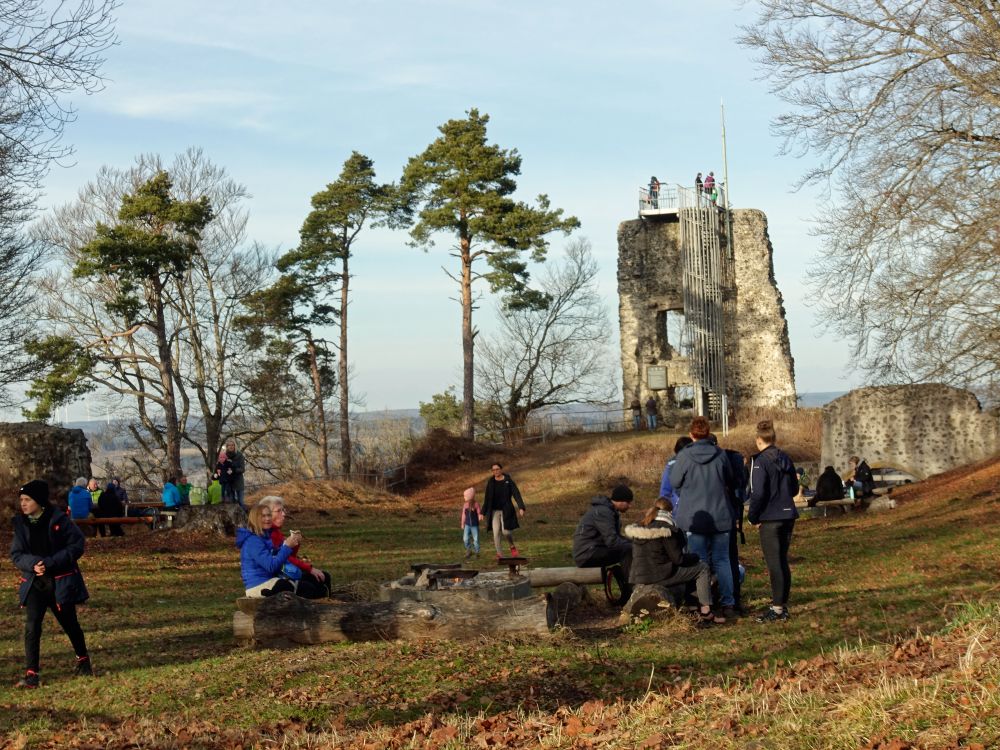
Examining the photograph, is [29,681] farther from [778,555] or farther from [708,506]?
[778,555]

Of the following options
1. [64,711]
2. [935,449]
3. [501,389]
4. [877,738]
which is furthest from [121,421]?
[877,738]

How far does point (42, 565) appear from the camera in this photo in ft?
29.4

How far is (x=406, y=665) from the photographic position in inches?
340

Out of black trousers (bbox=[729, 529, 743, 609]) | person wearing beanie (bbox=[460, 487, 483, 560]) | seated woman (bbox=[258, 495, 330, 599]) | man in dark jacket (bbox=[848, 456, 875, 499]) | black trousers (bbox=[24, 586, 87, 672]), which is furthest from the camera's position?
man in dark jacket (bbox=[848, 456, 875, 499])

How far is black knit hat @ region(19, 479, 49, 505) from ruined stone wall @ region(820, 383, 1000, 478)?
22729 millimetres

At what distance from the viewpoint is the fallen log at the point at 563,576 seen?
38.7 ft

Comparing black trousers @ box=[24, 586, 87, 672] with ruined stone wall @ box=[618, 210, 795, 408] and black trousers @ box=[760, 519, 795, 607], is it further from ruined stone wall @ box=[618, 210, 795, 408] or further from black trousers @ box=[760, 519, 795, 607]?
ruined stone wall @ box=[618, 210, 795, 408]

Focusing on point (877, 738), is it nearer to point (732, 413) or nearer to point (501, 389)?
point (732, 413)

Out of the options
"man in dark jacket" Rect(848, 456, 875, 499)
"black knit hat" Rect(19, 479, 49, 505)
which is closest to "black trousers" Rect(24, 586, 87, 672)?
"black knit hat" Rect(19, 479, 49, 505)

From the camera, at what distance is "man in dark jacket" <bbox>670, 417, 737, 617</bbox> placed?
33.4ft

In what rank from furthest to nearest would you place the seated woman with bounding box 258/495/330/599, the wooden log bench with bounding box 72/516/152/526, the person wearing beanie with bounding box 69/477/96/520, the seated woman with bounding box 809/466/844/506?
the seated woman with bounding box 809/466/844/506 < the person wearing beanie with bounding box 69/477/96/520 < the wooden log bench with bounding box 72/516/152/526 < the seated woman with bounding box 258/495/330/599

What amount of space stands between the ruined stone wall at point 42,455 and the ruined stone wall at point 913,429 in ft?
59.5

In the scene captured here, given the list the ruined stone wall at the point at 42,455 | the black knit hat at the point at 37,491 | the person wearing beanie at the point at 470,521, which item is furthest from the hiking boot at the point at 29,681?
the ruined stone wall at the point at 42,455

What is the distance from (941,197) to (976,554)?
203 inches
